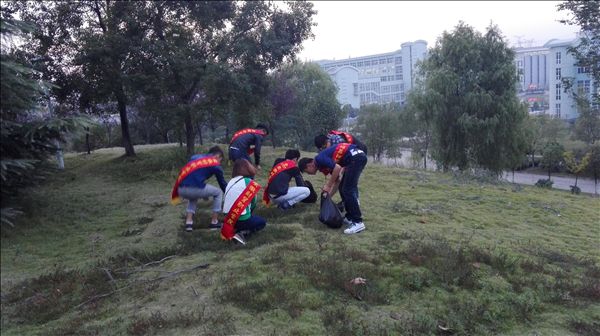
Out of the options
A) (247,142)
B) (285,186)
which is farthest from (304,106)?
(285,186)

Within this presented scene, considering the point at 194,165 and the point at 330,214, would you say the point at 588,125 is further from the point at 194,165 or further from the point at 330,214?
the point at 194,165

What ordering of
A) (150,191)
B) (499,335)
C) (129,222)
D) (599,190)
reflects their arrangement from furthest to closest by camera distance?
(599,190)
(150,191)
(129,222)
(499,335)

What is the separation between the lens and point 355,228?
663cm

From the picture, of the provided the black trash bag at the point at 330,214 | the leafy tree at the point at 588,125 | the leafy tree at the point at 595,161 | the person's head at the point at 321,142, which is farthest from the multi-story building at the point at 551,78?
the black trash bag at the point at 330,214

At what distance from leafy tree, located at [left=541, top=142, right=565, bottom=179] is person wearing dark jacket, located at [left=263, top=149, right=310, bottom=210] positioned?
3213 centimetres

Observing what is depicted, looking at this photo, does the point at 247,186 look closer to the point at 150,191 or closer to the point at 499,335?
the point at 499,335

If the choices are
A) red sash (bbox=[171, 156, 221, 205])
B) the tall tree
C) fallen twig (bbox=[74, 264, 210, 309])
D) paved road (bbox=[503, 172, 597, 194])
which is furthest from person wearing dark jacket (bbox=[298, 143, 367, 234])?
paved road (bbox=[503, 172, 597, 194])

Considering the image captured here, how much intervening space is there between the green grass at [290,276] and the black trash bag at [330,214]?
0.16 meters

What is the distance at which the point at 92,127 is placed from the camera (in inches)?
227

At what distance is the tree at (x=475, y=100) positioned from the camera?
2056 cm

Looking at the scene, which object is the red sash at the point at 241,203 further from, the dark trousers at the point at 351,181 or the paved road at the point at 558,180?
the paved road at the point at 558,180

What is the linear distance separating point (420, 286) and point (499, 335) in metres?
0.96

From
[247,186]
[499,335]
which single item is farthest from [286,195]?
[499,335]

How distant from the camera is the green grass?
4164mm
